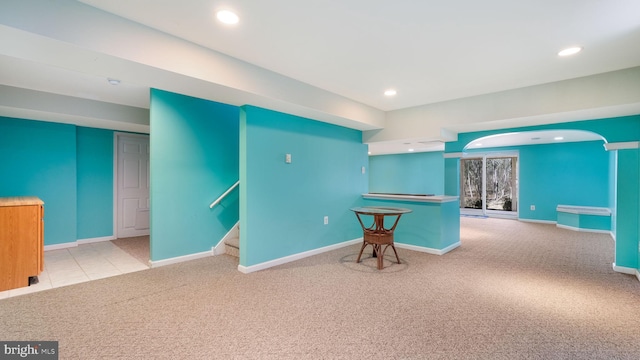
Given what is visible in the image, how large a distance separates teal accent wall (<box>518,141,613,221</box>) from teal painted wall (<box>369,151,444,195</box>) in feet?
7.34

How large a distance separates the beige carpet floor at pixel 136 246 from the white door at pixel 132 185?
0.27m

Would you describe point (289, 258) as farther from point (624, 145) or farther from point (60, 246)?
point (624, 145)

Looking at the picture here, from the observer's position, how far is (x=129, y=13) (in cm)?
218

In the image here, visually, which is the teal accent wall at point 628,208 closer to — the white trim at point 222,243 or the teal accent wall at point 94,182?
the white trim at point 222,243

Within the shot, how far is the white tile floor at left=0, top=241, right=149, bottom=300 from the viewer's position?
312 cm

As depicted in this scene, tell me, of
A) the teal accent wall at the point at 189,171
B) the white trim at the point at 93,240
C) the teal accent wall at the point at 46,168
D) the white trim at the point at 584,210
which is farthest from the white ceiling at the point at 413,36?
the white trim at the point at 584,210

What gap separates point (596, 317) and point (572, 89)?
258cm

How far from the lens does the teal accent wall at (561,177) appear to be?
701 centimetres

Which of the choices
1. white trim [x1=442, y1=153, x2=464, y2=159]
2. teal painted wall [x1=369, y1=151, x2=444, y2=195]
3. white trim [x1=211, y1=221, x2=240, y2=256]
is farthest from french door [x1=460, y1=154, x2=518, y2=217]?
white trim [x1=211, y1=221, x2=240, y2=256]

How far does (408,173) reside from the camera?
383 inches

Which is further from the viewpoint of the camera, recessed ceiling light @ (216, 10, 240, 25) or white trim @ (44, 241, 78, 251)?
white trim @ (44, 241, 78, 251)

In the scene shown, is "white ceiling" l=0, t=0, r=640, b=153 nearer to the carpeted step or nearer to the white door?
the white door

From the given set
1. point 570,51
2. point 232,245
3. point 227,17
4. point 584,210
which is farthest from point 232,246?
point 584,210

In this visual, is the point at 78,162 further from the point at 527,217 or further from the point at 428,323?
the point at 527,217
